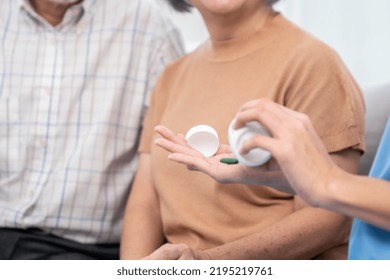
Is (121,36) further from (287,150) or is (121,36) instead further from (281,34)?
(287,150)

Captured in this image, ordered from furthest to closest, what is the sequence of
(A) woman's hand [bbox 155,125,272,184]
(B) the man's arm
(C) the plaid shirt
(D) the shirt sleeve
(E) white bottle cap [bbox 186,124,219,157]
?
(C) the plaid shirt < (B) the man's arm < (D) the shirt sleeve < (E) white bottle cap [bbox 186,124,219,157] < (A) woman's hand [bbox 155,125,272,184]

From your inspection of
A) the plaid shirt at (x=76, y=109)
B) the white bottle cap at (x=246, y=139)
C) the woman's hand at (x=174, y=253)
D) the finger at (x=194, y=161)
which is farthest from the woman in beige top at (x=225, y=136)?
the white bottle cap at (x=246, y=139)

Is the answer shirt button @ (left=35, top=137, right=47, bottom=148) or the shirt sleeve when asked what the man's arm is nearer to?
shirt button @ (left=35, top=137, right=47, bottom=148)

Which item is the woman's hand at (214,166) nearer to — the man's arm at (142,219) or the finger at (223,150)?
the finger at (223,150)

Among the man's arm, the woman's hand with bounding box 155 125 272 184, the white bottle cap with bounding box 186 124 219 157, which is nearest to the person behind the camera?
the woman's hand with bounding box 155 125 272 184

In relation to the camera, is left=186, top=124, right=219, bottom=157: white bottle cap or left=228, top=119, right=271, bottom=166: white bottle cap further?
left=186, top=124, right=219, bottom=157: white bottle cap

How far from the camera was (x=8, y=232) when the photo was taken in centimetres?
172

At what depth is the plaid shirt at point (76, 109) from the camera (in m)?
1.73

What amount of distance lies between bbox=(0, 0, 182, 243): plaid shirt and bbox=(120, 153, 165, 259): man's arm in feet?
0.35

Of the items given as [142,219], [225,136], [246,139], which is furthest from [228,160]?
[142,219]

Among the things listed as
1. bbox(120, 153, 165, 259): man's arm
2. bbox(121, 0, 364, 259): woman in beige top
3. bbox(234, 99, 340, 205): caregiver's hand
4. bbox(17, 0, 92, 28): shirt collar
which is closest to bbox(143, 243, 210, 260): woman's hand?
bbox(121, 0, 364, 259): woman in beige top

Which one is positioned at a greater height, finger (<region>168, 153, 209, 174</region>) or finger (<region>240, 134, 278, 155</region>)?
finger (<region>240, 134, 278, 155</region>)

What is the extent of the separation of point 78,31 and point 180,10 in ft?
0.86

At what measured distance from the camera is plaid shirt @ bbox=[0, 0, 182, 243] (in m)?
1.73
